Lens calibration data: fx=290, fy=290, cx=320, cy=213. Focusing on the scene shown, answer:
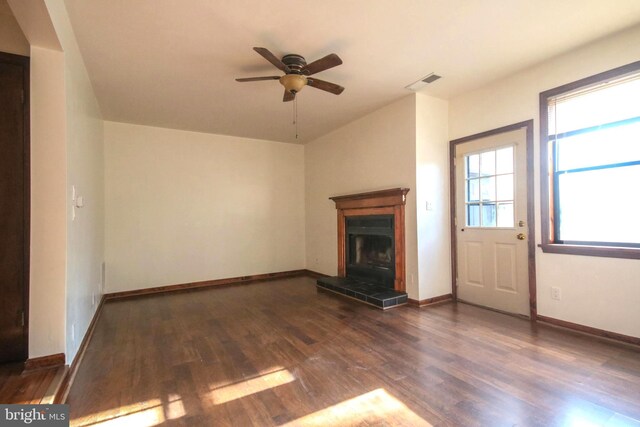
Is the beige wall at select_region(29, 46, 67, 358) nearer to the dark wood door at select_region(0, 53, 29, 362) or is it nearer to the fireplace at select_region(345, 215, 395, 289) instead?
the dark wood door at select_region(0, 53, 29, 362)

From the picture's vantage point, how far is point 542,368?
6.99 feet

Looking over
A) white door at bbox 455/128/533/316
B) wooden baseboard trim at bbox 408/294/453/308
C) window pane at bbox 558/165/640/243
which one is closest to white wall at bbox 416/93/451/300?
wooden baseboard trim at bbox 408/294/453/308

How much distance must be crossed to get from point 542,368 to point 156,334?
3.38m

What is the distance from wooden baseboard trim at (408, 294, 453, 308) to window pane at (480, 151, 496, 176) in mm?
1682

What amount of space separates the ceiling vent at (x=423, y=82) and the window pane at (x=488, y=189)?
1372 millimetres

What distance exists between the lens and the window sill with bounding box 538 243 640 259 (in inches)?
97.5

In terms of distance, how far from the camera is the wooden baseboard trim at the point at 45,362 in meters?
1.95

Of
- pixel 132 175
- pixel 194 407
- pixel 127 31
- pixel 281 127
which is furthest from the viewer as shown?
pixel 281 127

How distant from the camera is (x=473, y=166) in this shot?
12.3 ft

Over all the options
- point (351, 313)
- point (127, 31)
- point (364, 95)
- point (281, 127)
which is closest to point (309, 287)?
point (351, 313)

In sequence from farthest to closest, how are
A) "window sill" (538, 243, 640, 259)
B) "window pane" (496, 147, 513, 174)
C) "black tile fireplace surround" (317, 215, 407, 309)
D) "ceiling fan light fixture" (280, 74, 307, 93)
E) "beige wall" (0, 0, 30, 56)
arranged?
"black tile fireplace surround" (317, 215, 407, 309) → "window pane" (496, 147, 513, 174) → "ceiling fan light fixture" (280, 74, 307, 93) → "window sill" (538, 243, 640, 259) → "beige wall" (0, 0, 30, 56)

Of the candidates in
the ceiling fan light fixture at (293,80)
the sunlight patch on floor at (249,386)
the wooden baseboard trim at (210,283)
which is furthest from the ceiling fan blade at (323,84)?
the wooden baseboard trim at (210,283)

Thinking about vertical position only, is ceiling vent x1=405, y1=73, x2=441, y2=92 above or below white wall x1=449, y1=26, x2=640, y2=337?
above

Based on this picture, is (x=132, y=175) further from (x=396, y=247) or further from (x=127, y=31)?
(x=396, y=247)
